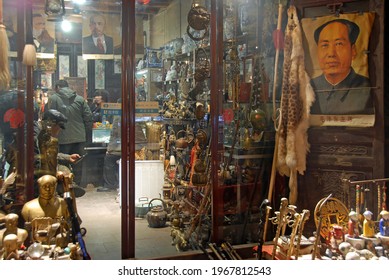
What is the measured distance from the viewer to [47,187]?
132 inches

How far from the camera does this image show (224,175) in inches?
172

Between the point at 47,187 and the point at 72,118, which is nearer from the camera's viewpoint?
the point at 47,187

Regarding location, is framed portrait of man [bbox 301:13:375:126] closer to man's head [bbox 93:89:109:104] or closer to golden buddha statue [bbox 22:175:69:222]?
man's head [bbox 93:89:109:104]

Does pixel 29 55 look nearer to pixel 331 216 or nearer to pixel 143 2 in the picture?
pixel 143 2

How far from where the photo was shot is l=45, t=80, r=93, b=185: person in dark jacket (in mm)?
3688

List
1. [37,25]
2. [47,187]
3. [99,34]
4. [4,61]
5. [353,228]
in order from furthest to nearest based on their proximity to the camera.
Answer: [99,34]
[37,25]
[4,61]
[47,187]
[353,228]

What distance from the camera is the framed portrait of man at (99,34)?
375cm

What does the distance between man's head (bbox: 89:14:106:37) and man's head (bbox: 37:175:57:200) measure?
1.29 metres

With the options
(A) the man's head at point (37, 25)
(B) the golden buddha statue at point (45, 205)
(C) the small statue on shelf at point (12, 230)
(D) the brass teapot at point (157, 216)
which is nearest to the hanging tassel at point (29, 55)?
(A) the man's head at point (37, 25)

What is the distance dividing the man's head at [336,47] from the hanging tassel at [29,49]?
2466 millimetres

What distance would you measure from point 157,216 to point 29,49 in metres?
1.89

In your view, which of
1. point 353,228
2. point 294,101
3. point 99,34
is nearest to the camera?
point 353,228

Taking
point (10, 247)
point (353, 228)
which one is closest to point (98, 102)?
point (10, 247)

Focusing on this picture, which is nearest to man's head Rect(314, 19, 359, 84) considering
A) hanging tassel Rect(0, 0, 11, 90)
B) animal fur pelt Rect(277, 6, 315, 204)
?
animal fur pelt Rect(277, 6, 315, 204)
